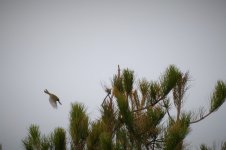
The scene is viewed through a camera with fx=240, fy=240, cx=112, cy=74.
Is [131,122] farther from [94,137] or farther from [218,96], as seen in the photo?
[218,96]

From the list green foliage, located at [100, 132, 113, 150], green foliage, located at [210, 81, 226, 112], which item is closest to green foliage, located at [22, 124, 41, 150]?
green foliage, located at [100, 132, 113, 150]

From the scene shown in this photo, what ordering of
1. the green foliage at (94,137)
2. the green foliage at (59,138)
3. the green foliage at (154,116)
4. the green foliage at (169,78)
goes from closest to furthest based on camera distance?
the green foliage at (59,138), the green foliage at (94,137), the green foliage at (154,116), the green foliage at (169,78)

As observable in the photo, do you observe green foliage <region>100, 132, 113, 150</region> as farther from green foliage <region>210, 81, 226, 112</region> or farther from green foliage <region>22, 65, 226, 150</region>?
green foliage <region>210, 81, 226, 112</region>

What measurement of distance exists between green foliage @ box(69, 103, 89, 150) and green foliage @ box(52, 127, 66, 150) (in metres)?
0.10

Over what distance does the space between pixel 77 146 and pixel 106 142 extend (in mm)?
362

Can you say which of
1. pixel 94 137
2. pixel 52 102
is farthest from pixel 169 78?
pixel 52 102

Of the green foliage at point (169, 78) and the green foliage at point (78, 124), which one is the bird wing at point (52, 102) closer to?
the green foliage at point (78, 124)

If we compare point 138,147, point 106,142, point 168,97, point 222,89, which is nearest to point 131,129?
point 138,147

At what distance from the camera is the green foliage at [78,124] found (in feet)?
6.66

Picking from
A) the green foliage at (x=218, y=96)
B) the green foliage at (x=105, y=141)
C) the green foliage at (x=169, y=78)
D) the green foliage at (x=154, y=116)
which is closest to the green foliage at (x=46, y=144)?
the green foliage at (x=105, y=141)

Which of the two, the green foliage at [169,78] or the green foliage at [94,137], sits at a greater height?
the green foliage at [169,78]

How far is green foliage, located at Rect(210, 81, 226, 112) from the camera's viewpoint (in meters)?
2.67

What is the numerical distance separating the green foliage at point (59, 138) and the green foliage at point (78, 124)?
Result: 0.10 meters

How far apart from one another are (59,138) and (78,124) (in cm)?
19
